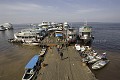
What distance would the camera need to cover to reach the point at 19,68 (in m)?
30.3

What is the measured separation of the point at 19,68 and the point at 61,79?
48.6ft

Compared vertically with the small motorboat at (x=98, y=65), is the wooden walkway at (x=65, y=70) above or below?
above

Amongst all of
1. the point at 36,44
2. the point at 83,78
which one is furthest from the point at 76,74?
the point at 36,44

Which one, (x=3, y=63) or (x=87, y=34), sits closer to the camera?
(x=3, y=63)

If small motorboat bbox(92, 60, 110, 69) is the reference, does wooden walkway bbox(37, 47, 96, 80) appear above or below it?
above

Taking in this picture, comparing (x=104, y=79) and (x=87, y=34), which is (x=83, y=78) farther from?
(x=87, y=34)

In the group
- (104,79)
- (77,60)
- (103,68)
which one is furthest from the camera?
(103,68)

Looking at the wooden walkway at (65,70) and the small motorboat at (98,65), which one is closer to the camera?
the wooden walkway at (65,70)

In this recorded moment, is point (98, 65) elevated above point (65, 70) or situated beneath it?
situated beneath

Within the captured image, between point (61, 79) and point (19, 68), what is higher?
point (61, 79)

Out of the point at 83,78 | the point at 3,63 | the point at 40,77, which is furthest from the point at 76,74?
the point at 3,63

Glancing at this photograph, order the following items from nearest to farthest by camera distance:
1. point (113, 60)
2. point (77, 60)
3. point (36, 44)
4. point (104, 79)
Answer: point (104, 79) → point (77, 60) → point (113, 60) → point (36, 44)

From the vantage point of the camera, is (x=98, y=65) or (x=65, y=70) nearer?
(x=65, y=70)

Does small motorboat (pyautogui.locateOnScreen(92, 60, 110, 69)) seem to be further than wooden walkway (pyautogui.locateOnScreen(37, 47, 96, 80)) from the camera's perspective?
Yes
